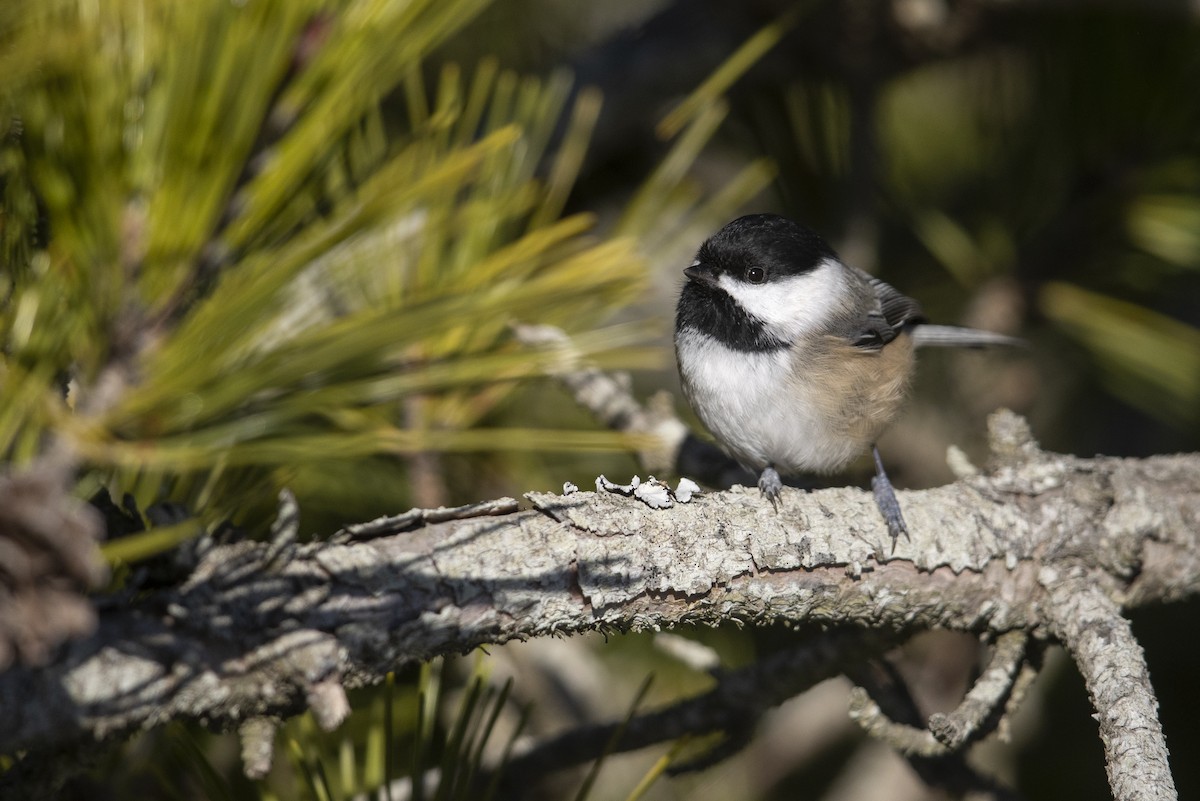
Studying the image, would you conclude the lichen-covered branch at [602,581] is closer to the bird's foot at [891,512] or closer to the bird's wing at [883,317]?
the bird's foot at [891,512]

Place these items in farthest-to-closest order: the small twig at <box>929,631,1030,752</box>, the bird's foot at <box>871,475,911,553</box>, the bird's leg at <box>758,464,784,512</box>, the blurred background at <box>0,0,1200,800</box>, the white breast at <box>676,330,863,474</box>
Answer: the white breast at <box>676,330,863,474</box>, the bird's leg at <box>758,464,784,512</box>, the bird's foot at <box>871,475,911,553</box>, the small twig at <box>929,631,1030,752</box>, the blurred background at <box>0,0,1200,800</box>

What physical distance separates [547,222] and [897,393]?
910 millimetres

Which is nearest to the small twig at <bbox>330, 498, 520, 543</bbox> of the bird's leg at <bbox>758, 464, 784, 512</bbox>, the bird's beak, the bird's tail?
the bird's leg at <bbox>758, 464, 784, 512</bbox>

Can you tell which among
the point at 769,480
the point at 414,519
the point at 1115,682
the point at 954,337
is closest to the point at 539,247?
the point at 414,519

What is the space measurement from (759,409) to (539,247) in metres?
0.81

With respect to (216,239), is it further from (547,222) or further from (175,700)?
(547,222)

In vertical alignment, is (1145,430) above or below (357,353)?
below

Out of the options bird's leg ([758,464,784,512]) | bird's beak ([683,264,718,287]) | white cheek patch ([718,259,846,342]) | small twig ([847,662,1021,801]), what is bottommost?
small twig ([847,662,1021,801])

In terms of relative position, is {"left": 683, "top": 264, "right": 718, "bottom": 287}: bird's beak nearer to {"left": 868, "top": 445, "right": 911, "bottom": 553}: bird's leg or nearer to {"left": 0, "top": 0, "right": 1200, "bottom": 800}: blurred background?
{"left": 0, "top": 0, "right": 1200, "bottom": 800}: blurred background

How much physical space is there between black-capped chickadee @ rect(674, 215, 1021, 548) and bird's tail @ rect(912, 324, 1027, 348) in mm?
352

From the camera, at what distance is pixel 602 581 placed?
1.22 metres

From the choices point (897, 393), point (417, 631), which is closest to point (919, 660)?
point (897, 393)

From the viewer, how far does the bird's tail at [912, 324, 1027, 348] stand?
244 cm

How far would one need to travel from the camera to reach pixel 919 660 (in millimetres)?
2633
